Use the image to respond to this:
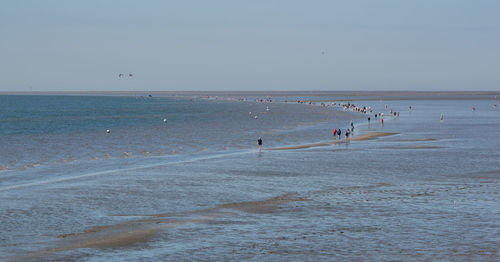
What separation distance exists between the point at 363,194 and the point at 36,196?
18.6 metres

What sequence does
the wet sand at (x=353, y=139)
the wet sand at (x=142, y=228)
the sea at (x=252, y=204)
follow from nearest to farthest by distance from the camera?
the sea at (x=252, y=204), the wet sand at (x=142, y=228), the wet sand at (x=353, y=139)

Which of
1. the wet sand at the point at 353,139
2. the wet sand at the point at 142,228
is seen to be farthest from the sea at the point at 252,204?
the wet sand at the point at 353,139

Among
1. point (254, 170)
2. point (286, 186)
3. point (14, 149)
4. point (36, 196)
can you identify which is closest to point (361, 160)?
point (254, 170)

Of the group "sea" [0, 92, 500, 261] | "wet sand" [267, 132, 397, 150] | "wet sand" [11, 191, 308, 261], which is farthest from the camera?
"wet sand" [267, 132, 397, 150]

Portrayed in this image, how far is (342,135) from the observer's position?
7181 centimetres

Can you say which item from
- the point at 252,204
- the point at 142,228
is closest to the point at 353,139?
the point at 252,204

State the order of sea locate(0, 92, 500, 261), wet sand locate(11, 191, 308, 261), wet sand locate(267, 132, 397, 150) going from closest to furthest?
sea locate(0, 92, 500, 261), wet sand locate(11, 191, 308, 261), wet sand locate(267, 132, 397, 150)

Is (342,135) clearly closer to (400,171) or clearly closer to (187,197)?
(400,171)

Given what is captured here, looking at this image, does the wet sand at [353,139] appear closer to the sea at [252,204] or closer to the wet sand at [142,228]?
the sea at [252,204]

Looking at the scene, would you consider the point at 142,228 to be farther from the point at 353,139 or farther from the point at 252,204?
the point at 353,139

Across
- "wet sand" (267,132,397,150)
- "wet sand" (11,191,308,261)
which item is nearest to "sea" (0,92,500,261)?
"wet sand" (11,191,308,261)

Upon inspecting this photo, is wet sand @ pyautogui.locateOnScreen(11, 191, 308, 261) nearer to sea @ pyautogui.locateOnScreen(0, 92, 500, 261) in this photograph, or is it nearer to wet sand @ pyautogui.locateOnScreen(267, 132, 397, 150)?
sea @ pyautogui.locateOnScreen(0, 92, 500, 261)

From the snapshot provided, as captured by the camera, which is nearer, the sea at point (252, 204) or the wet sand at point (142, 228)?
the sea at point (252, 204)

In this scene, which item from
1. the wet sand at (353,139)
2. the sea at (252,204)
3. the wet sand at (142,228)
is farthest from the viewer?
the wet sand at (353,139)
